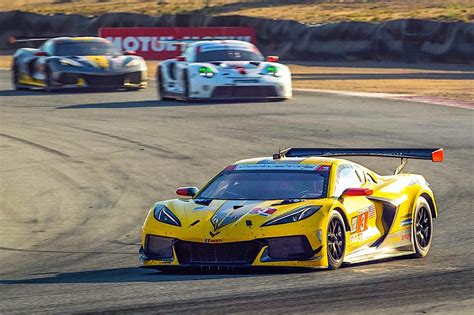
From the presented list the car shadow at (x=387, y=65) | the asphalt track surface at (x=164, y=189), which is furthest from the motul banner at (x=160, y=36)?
the asphalt track surface at (x=164, y=189)

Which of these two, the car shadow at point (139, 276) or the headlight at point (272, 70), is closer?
the car shadow at point (139, 276)

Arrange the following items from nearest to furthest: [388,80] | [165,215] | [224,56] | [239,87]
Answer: [165,215] < [239,87] < [224,56] < [388,80]

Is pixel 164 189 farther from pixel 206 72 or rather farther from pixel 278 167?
pixel 206 72

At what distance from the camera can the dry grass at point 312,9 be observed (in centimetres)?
4291

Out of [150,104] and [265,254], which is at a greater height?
[265,254]

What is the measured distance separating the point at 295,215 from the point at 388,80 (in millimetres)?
23787

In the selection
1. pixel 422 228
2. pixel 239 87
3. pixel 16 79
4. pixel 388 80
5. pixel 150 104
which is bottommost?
pixel 388 80

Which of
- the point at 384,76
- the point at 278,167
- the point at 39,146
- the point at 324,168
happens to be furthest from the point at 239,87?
the point at 324,168

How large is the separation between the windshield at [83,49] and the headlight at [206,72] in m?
4.13

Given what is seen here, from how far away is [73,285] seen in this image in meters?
9.08

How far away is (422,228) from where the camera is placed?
11.1 meters

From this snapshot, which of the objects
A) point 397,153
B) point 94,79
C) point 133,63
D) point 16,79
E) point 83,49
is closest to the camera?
point 397,153

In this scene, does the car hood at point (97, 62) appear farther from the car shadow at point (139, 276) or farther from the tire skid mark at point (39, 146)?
the car shadow at point (139, 276)

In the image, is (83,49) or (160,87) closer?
(160,87)
